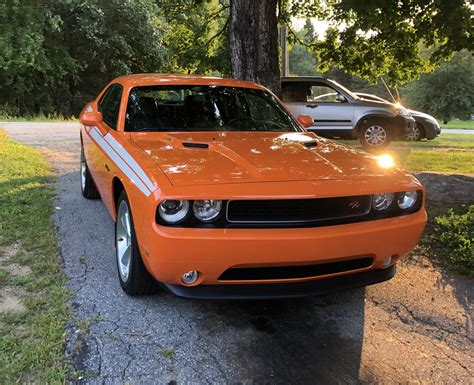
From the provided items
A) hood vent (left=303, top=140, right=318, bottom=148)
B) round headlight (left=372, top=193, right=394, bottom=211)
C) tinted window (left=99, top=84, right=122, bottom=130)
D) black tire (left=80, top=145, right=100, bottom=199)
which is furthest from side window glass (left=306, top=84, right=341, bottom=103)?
round headlight (left=372, top=193, right=394, bottom=211)

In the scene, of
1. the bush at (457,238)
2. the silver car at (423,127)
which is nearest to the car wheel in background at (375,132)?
the silver car at (423,127)

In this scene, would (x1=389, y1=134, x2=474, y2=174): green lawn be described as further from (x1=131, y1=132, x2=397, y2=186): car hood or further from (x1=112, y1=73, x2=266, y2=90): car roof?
(x1=131, y1=132, x2=397, y2=186): car hood

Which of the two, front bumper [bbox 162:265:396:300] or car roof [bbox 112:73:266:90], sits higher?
car roof [bbox 112:73:266:90]

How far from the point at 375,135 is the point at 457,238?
7238mm

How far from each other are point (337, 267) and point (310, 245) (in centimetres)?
36

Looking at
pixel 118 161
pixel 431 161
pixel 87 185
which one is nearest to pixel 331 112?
pixel 431 161

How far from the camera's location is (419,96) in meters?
41.8

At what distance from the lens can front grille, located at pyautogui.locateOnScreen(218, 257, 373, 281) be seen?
9.18 ft

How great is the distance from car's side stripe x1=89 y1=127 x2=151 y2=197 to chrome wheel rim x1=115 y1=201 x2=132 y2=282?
0.26m

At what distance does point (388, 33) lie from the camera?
769cm

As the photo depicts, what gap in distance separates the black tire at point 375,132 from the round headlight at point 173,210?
9405 millimetres

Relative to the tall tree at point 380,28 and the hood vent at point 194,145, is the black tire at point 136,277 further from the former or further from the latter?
the tall tree at point 380,28

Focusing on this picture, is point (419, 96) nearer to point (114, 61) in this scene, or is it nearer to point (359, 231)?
point (114, 61)

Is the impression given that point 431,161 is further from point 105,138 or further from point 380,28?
point 105,138
